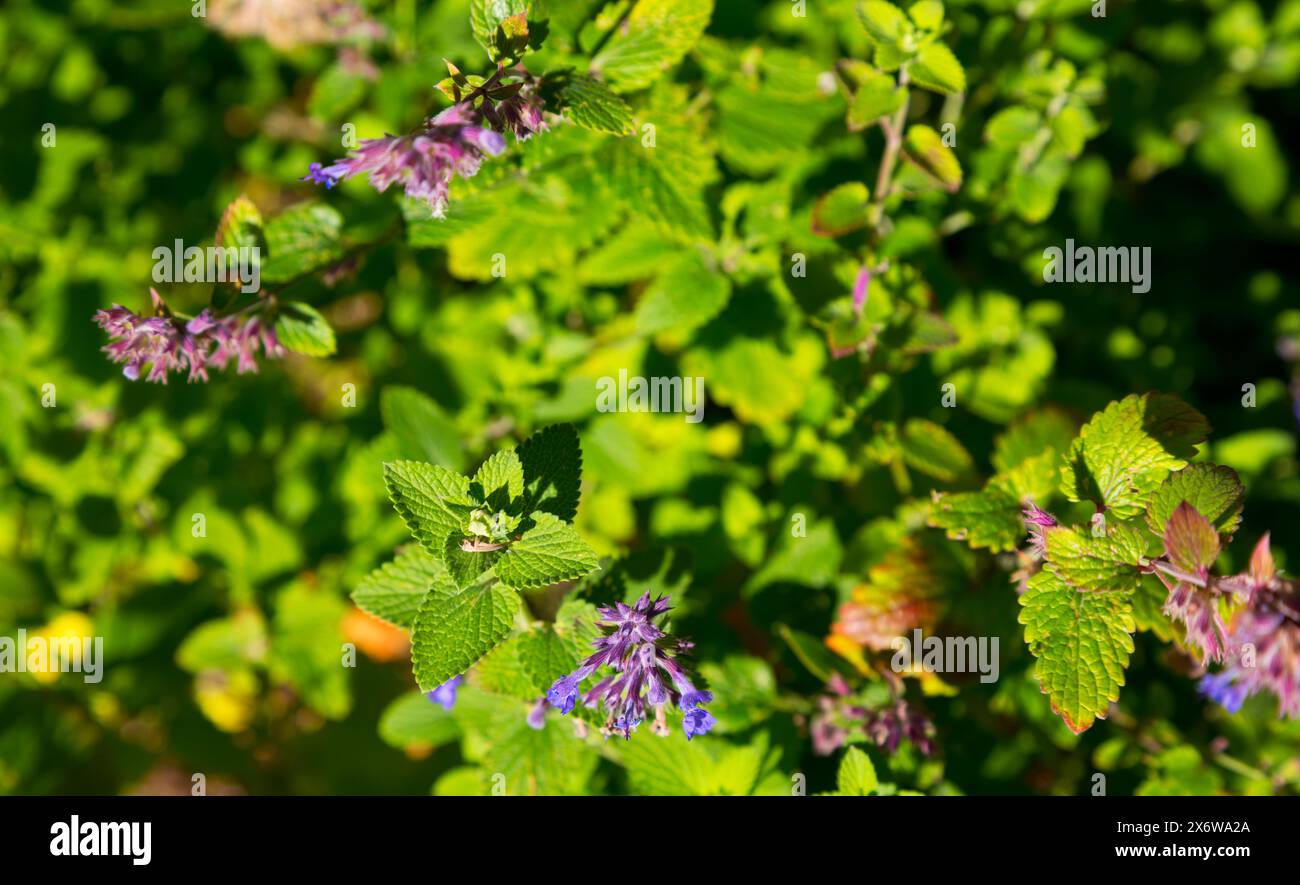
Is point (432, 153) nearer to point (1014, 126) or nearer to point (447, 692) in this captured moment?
point (447, 692)

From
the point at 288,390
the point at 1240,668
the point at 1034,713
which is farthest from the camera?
the point at 288,390

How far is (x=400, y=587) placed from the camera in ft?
7.54

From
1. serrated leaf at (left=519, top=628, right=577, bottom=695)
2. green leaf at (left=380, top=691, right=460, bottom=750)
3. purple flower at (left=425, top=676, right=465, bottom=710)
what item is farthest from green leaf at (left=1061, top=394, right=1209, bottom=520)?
green leaf at (left=380, top=691, right=460, bottom=750)

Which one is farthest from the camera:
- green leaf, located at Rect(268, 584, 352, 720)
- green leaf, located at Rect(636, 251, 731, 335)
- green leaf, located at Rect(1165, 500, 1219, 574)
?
green leaf, located at Rect(268, 584, 352, 720)

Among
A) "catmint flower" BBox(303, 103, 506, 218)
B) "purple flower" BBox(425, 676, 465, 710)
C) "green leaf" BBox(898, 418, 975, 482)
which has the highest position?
"catmint flower" BBox(303, 103, 506, 218)

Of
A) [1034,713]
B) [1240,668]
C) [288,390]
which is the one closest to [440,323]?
[288,390]

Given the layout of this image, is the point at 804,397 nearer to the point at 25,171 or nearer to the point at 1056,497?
the point at 1056,497

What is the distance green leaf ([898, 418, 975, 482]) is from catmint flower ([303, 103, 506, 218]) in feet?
4.97

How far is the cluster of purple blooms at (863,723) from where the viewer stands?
2426 millimetres

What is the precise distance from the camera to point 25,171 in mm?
3412

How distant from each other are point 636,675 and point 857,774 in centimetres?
85

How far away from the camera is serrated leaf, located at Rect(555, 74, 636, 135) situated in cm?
193

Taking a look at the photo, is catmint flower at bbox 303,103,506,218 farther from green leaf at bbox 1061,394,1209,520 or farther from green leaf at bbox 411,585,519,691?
green leaf at bbox 1061,394,1209,520
